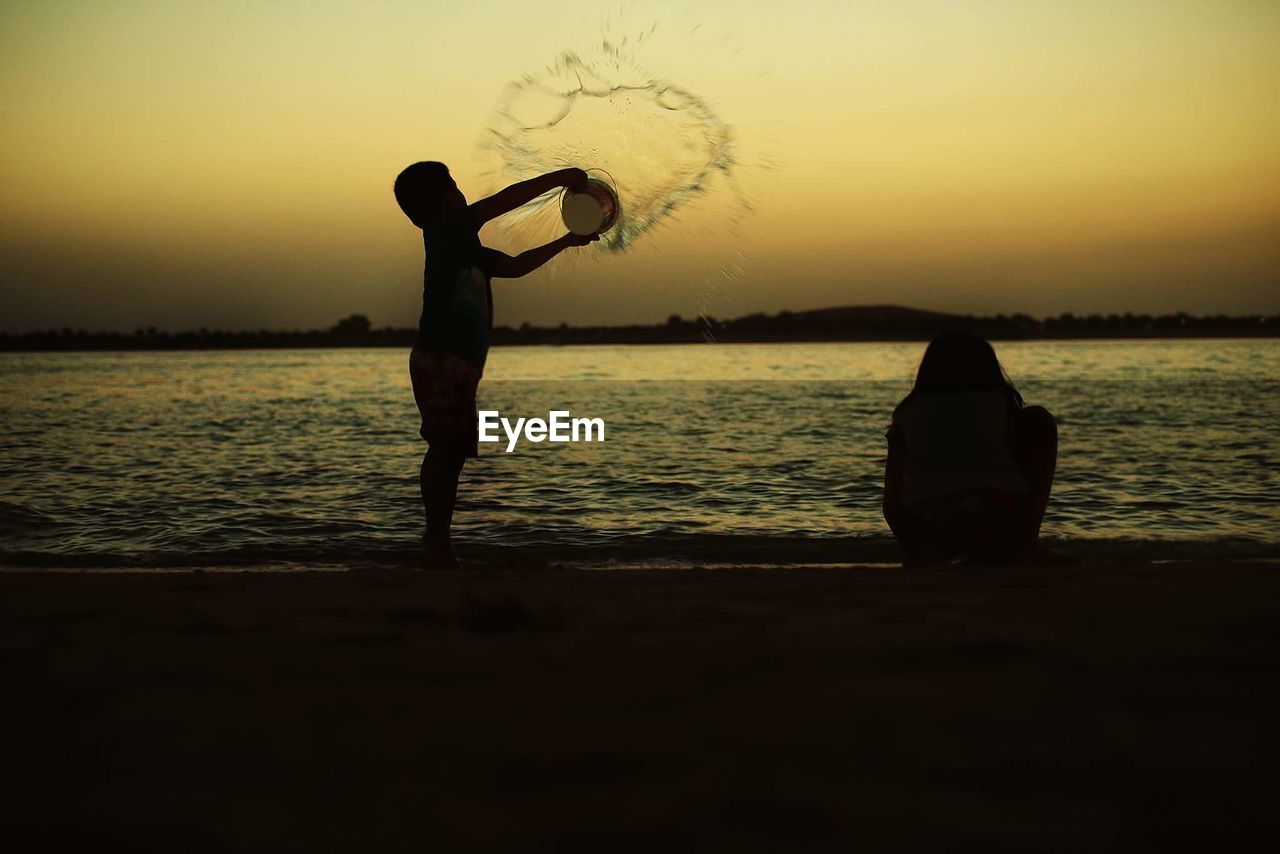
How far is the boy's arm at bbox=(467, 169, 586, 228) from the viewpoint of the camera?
15.0ft

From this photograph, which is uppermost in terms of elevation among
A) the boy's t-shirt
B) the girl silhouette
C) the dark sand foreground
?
the boy's t-shirt

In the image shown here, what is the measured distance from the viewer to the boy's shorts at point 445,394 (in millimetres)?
4859

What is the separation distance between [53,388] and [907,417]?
3301 centimetres

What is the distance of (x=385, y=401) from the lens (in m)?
26.6

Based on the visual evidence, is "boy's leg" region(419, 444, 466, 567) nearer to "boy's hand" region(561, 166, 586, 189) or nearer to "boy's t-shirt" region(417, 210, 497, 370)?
"boy's t-shirt" region(417, 210, 497, 370)

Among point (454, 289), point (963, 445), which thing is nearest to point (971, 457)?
point (963, 445)

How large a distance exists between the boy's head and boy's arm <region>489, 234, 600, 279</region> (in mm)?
343

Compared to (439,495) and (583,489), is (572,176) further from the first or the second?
(583,489)

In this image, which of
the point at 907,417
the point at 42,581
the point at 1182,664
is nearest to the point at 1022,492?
the point at 907,417

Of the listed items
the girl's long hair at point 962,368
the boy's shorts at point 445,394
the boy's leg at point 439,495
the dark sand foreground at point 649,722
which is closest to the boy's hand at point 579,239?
the boy's shorts at point 445,394

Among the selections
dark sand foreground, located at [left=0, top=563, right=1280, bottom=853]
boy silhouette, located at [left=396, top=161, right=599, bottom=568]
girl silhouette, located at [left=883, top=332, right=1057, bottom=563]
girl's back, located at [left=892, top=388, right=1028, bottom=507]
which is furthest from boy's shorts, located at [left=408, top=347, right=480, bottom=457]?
girl's back, located at [left=892, top=388, right=1028, bottom=507]

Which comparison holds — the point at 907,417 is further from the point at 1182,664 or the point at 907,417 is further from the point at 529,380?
the point at 529,380

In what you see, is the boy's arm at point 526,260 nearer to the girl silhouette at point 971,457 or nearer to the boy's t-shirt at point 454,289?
the boy's t-shirt at point 454,289

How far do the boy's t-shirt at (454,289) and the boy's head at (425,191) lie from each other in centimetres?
11
